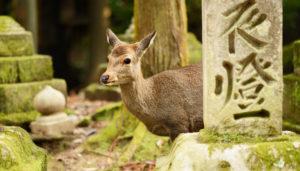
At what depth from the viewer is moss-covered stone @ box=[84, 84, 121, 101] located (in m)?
13.5

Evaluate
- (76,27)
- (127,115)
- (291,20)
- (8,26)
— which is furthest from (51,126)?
(76,27)

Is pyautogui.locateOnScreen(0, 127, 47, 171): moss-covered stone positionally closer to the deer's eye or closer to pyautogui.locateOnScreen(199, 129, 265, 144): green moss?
the deer's eye

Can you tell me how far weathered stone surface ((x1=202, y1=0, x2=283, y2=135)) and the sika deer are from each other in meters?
1.69

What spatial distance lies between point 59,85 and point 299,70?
159 inches

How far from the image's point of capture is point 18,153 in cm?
582

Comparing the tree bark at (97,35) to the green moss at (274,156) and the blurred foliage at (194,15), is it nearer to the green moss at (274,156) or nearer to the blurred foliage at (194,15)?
the blurred foliage at (194,15)

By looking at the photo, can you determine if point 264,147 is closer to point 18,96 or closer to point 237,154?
point 237,154

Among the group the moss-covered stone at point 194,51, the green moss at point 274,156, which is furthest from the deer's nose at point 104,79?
the moss-covered stone at point 194,51

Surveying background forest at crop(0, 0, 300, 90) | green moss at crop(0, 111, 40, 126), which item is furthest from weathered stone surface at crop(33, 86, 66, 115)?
background forest at crop(0, 0, 300, 90)

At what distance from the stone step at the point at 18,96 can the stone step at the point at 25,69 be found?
128mm

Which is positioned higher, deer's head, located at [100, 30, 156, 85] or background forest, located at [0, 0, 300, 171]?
deer's head, located at [100, 30, 156, 85]

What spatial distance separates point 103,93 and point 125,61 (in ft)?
23.7

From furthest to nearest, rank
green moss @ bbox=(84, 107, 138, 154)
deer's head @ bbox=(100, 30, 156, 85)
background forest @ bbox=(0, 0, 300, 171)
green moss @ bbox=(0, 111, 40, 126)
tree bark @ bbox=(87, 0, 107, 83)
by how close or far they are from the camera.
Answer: tree bark @ bbox=(87, 0, 107, 83) → green moss @ bbox=(0, 111, 40, 126) → green moss @ bbox=(84, 107, 138, 154) → background forest @ bbox=(0, 0, 300, 171) → deer's head @ bbox=(100, 30, 156, 85)

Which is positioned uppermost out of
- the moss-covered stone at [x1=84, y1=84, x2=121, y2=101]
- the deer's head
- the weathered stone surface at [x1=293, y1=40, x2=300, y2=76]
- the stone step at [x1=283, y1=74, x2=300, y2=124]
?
the deer's head
